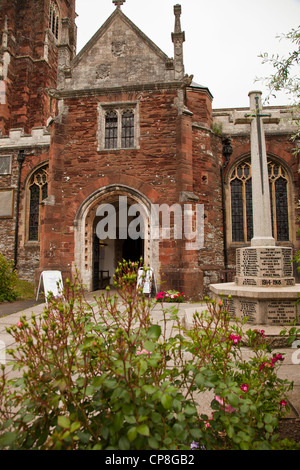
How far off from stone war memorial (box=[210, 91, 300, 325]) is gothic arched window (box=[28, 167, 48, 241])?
39.1 feet

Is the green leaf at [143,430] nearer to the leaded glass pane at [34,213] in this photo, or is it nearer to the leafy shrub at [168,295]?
the leafy shrub at [168,295]

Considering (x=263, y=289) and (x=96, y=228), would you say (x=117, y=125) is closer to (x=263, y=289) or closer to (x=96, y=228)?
(x=96, y=228)

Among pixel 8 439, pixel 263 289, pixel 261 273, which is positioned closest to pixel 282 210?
pixel 261 273

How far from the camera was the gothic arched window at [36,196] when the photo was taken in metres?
14.9

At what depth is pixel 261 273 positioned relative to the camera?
17.0ft

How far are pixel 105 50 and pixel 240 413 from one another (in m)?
12.7

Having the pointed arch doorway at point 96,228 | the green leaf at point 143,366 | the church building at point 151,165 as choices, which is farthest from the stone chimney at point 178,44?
the green leaf at point 143,366

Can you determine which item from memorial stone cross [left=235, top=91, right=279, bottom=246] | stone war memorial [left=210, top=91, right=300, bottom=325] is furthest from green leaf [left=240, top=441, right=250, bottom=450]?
memorial stone cross [left=235, top=91, right=279, bottom=246]

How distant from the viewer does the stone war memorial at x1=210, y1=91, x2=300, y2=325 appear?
4.55 m

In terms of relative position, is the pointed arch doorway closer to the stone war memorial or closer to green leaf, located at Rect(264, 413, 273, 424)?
the stone war memorial

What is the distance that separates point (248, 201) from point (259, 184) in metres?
8.02

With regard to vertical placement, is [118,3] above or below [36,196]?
above

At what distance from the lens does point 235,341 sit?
238cm

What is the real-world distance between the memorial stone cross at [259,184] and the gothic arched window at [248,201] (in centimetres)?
736
